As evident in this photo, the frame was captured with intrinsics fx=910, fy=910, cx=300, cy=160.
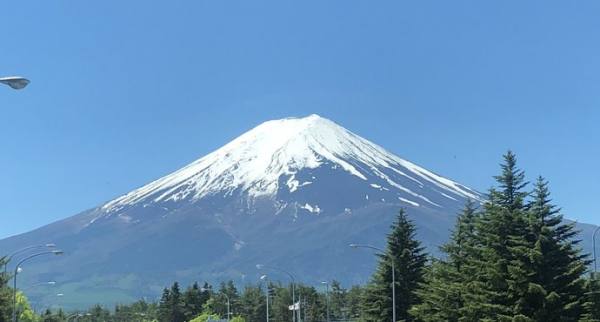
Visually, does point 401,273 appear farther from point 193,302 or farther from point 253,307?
point 193,302

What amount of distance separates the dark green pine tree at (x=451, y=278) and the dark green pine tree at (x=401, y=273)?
3.98 meters

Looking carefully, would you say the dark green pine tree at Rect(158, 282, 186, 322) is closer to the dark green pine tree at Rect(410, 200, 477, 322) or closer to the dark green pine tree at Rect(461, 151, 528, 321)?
the dark green pine tree at Rect(410, 200, 477, 322)

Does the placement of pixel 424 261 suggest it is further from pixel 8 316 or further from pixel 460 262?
pixel 8 316

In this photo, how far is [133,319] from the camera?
16725 centimetres

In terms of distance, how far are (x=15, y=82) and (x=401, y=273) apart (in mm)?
42878

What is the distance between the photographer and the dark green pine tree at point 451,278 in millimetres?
46781

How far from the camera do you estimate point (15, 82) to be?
1633 cm

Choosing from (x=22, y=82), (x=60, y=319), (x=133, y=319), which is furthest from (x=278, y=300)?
(x=22, y=82)

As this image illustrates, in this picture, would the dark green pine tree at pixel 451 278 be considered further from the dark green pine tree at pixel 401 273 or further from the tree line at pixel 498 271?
the dark green pine tree at pixel 401 273

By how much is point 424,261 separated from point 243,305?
82895 mm

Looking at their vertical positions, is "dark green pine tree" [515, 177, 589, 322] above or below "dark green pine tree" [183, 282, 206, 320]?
below

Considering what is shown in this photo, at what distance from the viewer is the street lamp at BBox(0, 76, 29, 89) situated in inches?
639

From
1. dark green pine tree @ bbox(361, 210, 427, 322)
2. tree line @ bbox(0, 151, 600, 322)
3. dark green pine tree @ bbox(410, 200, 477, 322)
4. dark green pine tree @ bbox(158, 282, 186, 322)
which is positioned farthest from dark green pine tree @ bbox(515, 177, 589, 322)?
dark green pine tree @ bbox(158, 282, 186, 322)

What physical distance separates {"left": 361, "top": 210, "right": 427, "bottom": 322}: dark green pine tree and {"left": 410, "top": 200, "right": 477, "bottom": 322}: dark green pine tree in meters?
3.98
